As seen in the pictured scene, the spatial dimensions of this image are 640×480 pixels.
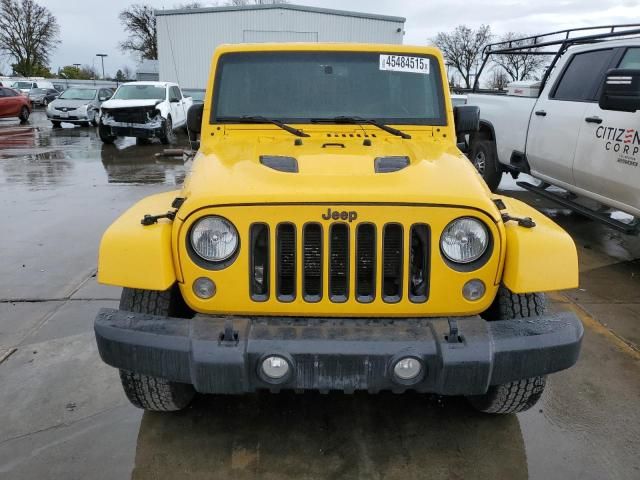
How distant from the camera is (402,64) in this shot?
11.9ft

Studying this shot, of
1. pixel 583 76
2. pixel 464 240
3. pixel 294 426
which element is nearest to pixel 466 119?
pixel 464 240

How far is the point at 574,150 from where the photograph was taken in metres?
5.63

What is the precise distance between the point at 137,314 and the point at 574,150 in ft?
15.8

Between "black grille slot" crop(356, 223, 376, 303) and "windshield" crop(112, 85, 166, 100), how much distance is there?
46.0 ft

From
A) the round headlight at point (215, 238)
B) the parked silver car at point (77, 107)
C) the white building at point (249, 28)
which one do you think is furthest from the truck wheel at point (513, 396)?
the white building at point (249, 28)

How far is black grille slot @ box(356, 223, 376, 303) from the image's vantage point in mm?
2340

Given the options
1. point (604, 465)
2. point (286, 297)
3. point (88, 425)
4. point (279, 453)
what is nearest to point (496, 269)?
point (286, 297)

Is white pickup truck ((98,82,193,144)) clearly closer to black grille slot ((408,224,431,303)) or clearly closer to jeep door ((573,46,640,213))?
jeep door ((573,46,640,213))

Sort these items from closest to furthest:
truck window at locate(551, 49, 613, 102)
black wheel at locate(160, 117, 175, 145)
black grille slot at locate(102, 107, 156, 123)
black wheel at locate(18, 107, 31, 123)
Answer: truck window at locate(551, 49, 613, 102), black grille slot at locate(102, 107, 156, 123), black wheel at locate(160, 117, 175, 145), black wheel at locate(18, 107, 31, 123)

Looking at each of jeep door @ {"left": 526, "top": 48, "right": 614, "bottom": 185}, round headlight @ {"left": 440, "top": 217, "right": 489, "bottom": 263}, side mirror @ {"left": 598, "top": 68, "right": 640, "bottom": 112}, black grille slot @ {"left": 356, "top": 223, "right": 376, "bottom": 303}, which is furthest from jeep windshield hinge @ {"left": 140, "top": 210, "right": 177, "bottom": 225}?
jeep door @ {"left": 526, "top": 48, "right": 614, "bottom": 185}

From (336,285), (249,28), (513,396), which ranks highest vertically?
(249,28)

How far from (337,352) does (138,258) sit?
2.96ft

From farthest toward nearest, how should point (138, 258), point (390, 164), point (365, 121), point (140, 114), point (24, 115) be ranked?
1. point (24, 115)
2. point (140, 114)
3. point (365, 121)
4. point (390, 164)
5. point (138, 258)

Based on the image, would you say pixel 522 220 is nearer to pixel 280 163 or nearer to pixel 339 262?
pixel 339 262
